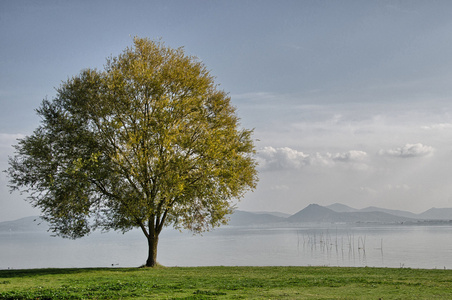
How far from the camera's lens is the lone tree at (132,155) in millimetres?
28453

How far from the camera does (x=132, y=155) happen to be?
29.5 m

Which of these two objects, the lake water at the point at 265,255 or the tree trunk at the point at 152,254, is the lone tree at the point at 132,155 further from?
the lake water at the point at 265,255

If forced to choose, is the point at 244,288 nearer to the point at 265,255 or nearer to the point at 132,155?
the point at 132,155

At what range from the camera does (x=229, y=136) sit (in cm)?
3109

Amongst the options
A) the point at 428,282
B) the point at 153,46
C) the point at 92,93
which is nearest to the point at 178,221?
the point at 92,93

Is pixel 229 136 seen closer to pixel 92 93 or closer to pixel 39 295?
pixel 92 93

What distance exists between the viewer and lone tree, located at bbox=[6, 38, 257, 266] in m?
28.5

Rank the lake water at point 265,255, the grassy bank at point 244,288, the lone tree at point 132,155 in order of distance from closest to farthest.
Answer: the grassy bank at point 244,288, the lone tree at point 132,155, the lake water at point 265,255

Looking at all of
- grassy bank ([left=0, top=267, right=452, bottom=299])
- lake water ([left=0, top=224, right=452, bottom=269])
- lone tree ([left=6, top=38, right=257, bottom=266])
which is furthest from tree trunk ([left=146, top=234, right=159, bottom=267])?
lake water ([left=0, top=224, right=452, bottom=269])

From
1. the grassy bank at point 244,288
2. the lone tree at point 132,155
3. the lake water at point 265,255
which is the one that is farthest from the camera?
the lake water at point 265,255

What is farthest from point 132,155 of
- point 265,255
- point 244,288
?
point 265,255

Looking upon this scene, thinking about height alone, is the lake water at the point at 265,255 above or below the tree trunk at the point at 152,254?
below

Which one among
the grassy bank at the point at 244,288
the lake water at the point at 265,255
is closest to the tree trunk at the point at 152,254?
the grassy bank at the point at 244,288

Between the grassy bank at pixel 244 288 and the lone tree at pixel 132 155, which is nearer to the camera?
the grassy bank at pixel 244 288
